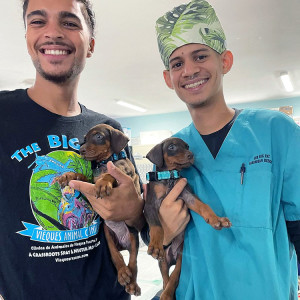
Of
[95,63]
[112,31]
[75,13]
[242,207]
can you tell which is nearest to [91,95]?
[95,63]

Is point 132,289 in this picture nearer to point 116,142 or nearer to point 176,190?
point 176,190

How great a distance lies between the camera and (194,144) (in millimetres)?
1139

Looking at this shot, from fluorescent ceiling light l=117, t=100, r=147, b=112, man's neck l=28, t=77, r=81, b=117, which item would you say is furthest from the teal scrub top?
fluorescent ceiling light l=117, t=100, r=147, b=112

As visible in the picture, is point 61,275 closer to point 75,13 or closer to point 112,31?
point 75,13

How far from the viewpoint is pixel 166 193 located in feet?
3.59

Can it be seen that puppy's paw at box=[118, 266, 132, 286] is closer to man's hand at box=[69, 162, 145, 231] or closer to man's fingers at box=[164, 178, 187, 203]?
man's hand at box=[69, 162, 145, 231]

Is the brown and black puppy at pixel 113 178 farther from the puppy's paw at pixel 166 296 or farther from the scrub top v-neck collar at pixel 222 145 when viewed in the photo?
the scrub top v-neck collar at pixel 222 145

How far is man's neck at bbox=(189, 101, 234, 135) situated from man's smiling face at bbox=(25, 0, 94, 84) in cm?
47

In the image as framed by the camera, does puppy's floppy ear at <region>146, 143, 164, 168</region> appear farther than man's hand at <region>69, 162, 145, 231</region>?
Yes

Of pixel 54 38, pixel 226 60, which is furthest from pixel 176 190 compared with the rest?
pixel 54 38

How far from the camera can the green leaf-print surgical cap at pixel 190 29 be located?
3.53ft

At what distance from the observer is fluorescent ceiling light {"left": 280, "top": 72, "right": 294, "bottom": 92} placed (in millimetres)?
5017

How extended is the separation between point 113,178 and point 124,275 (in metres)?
0.33

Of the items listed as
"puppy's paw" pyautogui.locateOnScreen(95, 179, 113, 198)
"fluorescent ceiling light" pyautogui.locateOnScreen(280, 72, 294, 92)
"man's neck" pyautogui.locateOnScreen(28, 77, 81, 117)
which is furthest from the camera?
"fluorescent ceiling light" pyautogui.locateOnScreen(280, 72, 294, 92)
